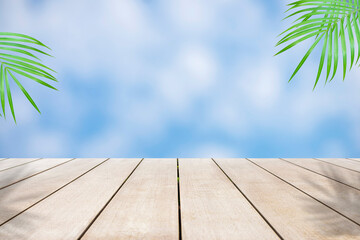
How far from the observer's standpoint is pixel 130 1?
321cm

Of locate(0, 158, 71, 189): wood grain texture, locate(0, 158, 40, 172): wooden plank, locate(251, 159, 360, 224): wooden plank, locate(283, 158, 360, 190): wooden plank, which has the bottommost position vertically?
locate(0, 158, 40, 172): wooden plank

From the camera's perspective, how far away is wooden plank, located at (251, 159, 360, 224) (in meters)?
0.85

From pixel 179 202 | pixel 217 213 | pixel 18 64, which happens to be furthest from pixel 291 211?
pixel 18 64

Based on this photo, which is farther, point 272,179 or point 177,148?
point 177,148

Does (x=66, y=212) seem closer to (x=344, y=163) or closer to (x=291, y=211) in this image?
(x=291, y=211)

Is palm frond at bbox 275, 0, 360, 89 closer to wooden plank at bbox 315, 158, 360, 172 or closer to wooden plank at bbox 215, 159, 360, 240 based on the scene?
wooden plank at bbox 215, 159, 360, 240

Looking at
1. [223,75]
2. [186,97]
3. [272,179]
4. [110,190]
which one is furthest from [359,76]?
[110,190]

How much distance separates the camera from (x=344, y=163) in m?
1.71

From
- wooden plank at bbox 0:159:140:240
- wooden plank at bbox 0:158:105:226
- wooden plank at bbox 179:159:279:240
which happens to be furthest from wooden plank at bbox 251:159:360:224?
wooden plank at bbox 0:158:105:226

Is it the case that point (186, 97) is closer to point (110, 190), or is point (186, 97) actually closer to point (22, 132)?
Result: point (22, 132)

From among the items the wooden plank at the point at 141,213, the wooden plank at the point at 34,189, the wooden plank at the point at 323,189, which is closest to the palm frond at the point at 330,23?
the wooden plank at the point at 323,189

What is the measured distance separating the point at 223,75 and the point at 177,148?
1069 mm

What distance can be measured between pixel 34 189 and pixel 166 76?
7.63 feet

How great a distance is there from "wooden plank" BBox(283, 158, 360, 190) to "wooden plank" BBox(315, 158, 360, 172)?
0.06m
